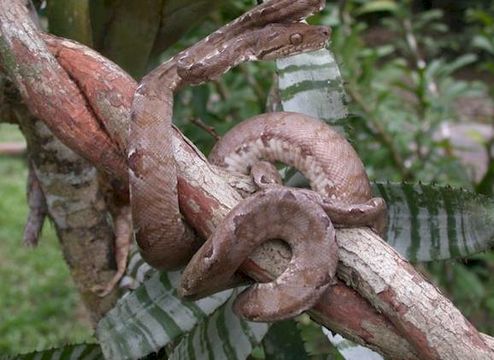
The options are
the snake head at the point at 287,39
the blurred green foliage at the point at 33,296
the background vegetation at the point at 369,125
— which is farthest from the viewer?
the blurred green foliage at the point at 33,296

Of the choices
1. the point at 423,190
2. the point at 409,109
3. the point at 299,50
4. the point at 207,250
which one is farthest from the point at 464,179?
the point at 207,250

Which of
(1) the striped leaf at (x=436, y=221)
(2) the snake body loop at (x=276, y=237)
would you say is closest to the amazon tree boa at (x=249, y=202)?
(2) the snake body loop at (x=276, y=237)

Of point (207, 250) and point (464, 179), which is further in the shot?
point (464, 179)

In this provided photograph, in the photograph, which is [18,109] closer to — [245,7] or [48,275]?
[245,7]

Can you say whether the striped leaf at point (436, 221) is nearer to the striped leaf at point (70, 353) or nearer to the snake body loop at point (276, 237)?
the snake body loop at point (276, 237)

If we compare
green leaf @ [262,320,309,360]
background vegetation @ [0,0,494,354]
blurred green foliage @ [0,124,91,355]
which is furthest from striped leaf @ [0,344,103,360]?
blurred green foliage @ [0,124,91,355]

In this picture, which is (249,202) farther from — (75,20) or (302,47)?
(75,20)

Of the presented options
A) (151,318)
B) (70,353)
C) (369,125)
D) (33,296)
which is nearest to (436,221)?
(151,318)
